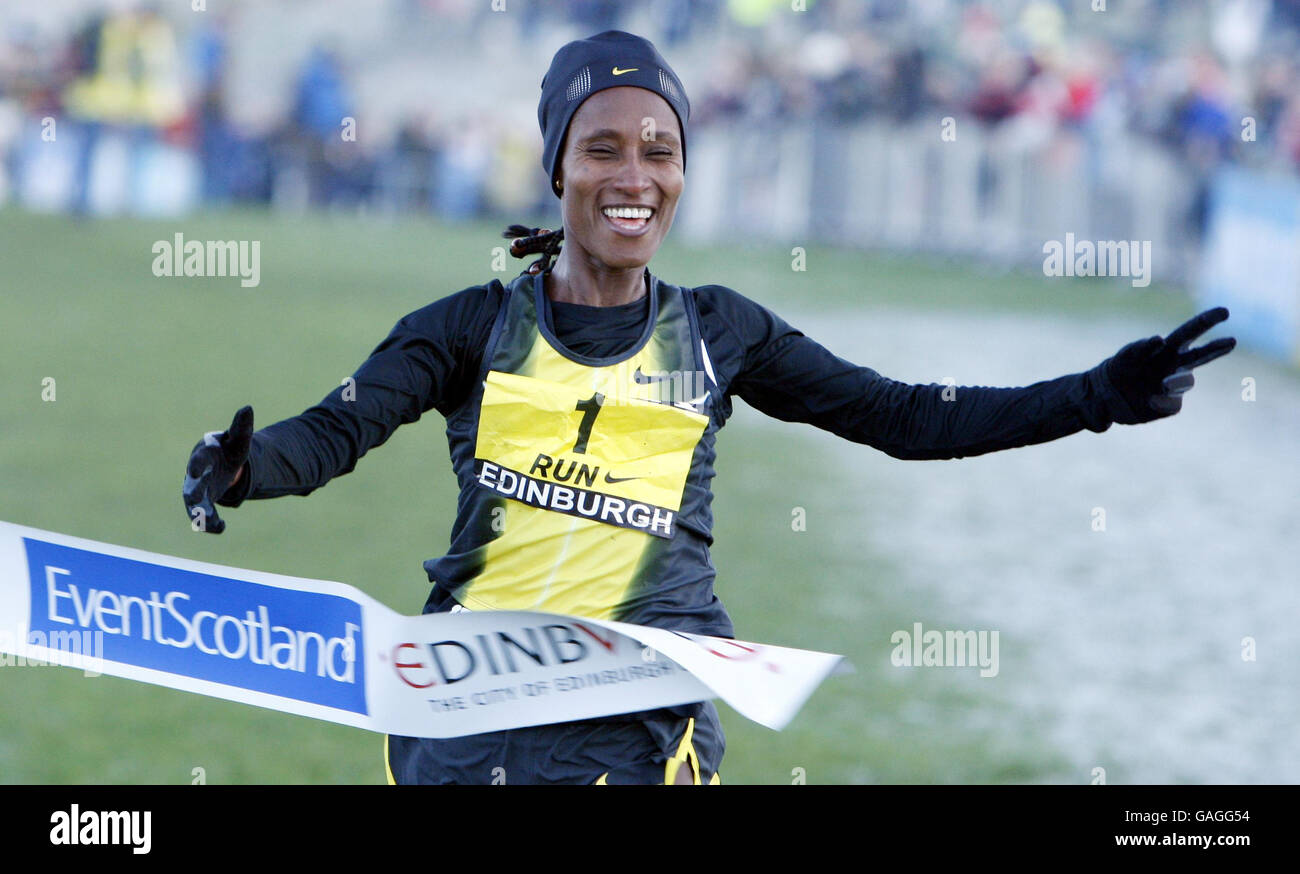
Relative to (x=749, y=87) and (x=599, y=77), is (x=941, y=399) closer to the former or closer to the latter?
(x=599, y=77)

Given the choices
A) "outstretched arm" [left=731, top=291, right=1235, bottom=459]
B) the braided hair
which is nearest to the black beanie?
the braided hair

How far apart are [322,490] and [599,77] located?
742cm

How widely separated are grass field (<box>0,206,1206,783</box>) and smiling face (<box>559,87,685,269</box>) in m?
3.66

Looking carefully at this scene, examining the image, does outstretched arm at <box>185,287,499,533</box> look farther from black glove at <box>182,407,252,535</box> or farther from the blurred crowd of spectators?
the blurred crowd of spectators

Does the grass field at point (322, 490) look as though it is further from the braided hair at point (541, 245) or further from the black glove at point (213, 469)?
the black glove at point (213, 469)

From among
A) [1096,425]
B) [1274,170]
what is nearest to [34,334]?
→ [1274,170]

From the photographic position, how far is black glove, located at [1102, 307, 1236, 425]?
3508mm

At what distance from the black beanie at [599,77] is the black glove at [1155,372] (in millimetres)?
964

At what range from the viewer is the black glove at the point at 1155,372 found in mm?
3508

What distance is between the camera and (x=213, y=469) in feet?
10.2

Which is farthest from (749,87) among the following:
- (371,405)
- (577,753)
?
(577,753)

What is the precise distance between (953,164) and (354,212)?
27.2 ft

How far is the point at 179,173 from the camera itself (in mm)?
22484

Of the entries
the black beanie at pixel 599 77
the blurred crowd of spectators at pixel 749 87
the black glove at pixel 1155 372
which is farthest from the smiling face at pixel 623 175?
the blurred crowd of spectators at pixel 749 87
